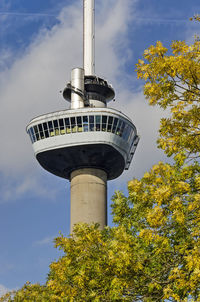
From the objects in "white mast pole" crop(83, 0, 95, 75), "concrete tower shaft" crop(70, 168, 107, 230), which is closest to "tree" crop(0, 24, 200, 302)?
"concrete tower shaft" crop(70, 168, 107, 230)

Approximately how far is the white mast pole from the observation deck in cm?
1497

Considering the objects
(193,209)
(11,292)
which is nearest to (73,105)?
(11,292)

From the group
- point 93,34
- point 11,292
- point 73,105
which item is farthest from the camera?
point 93,34

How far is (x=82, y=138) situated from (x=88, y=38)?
83.8 feet

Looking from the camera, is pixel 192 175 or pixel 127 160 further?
pixel 127 160

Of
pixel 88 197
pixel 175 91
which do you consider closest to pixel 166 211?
pixel 175 91

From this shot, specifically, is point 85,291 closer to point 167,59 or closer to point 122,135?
point 167,59

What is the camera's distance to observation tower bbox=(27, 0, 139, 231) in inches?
3292

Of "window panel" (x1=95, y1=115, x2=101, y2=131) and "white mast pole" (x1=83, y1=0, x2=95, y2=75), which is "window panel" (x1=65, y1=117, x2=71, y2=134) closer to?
"window panel" (x1=95, y1=115, x2=101, y2=131)

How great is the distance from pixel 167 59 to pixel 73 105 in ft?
242

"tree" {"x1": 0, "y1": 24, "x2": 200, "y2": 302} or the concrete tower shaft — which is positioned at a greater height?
the concrete tower shaft

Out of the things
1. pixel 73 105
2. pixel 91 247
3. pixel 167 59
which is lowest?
pixel 91 247

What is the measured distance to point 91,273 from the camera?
23062 mm

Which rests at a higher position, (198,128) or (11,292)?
(11,292)
